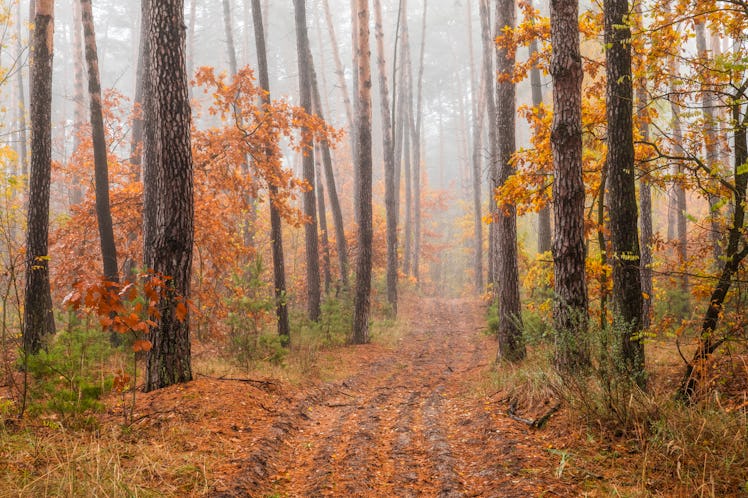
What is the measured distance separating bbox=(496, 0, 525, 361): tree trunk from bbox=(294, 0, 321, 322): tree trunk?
212 inches

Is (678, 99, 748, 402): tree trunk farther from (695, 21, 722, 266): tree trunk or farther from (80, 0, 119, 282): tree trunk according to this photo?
(80, 0, 119, 282): tree trunk

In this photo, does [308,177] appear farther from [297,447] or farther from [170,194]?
[297,447]

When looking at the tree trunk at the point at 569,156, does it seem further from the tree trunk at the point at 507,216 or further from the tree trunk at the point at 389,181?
the tree trunk at the point at 389,181

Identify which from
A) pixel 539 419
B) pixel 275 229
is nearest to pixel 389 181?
pixel 275 229

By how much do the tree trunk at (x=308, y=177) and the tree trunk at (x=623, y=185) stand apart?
8.32 m

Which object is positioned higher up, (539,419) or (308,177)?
(308,177)

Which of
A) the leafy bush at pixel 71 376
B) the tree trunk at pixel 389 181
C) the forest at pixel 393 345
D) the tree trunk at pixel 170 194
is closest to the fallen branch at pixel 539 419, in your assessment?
the forest at pixel 393 345

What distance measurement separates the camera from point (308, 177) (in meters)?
13.7

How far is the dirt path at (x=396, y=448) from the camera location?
409 centimetres

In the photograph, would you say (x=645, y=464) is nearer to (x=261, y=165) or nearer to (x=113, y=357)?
(x=113, y=357)

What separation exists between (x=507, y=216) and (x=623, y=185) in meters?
3.38

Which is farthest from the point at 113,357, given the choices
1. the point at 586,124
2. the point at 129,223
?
the point at 586,124

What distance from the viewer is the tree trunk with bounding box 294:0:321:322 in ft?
43.1

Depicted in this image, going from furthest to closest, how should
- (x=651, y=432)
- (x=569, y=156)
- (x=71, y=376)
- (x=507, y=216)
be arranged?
(x=507, y=216) < (x=569, y=156) < (x=71, y=376) < (x=651, y=432)
